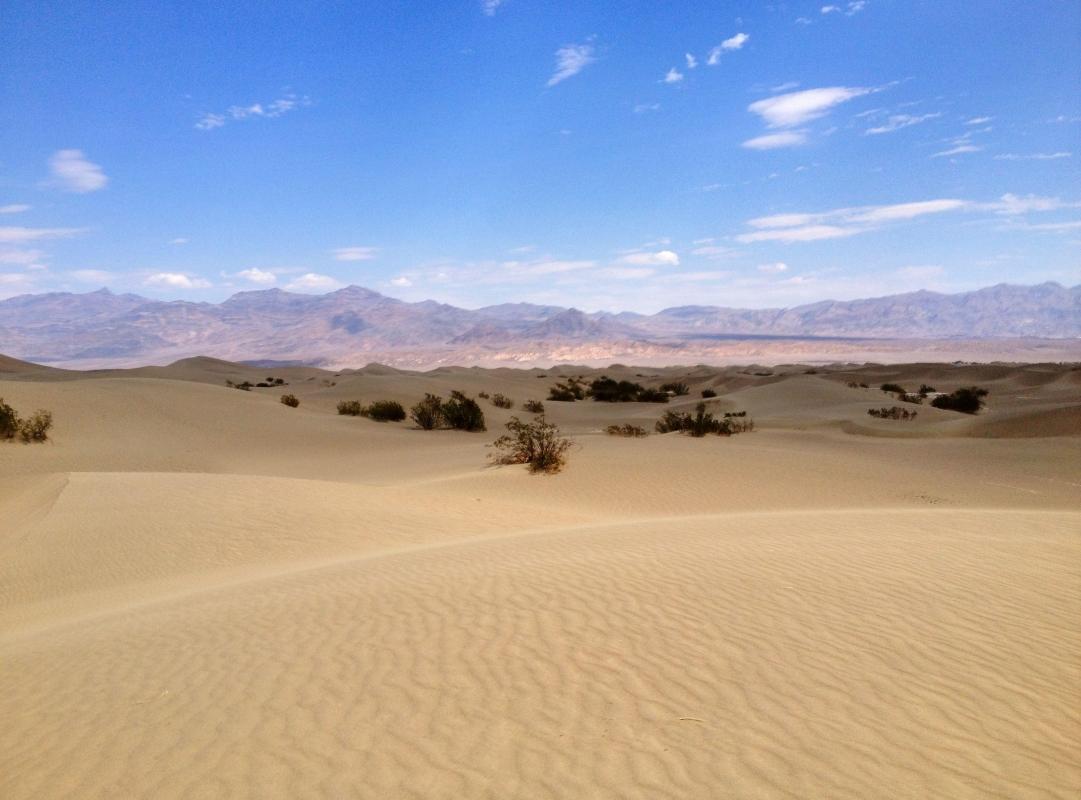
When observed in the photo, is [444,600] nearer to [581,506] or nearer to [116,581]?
[116,581]

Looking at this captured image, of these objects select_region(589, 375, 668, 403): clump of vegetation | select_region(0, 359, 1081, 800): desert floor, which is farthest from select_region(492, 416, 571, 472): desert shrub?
select_region(589, 375, 668, 403): clump of vegetation

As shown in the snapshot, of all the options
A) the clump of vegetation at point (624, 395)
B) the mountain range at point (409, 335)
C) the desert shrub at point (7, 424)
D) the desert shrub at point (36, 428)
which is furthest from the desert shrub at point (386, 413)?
the mountain range at point (409, 335)

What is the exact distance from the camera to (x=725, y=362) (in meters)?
102

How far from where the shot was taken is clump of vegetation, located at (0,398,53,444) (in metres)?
15.5

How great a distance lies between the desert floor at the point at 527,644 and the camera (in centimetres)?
313

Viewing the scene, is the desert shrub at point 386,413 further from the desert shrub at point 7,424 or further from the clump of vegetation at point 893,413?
the clump of vegetation at point 893,413

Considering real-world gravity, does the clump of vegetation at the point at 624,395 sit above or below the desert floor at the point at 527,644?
above

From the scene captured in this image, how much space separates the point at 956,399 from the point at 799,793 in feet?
97.5

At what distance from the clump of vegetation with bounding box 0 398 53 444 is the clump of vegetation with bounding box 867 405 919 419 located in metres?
23.7

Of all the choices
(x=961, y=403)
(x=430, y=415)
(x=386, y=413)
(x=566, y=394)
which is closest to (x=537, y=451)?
(x=430, y=415)

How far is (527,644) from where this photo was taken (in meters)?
4.38

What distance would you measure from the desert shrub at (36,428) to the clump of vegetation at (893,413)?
23.6m

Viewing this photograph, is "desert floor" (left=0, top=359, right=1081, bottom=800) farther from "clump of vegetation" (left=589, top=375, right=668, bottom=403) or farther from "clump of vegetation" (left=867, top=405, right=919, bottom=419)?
"clump of vegetation" (left=589, top=375, right=668, bottom=403)

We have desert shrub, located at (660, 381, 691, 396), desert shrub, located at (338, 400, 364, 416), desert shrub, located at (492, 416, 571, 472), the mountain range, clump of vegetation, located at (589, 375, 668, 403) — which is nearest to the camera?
desert shrub, located at (492, 416, 571, 472)
